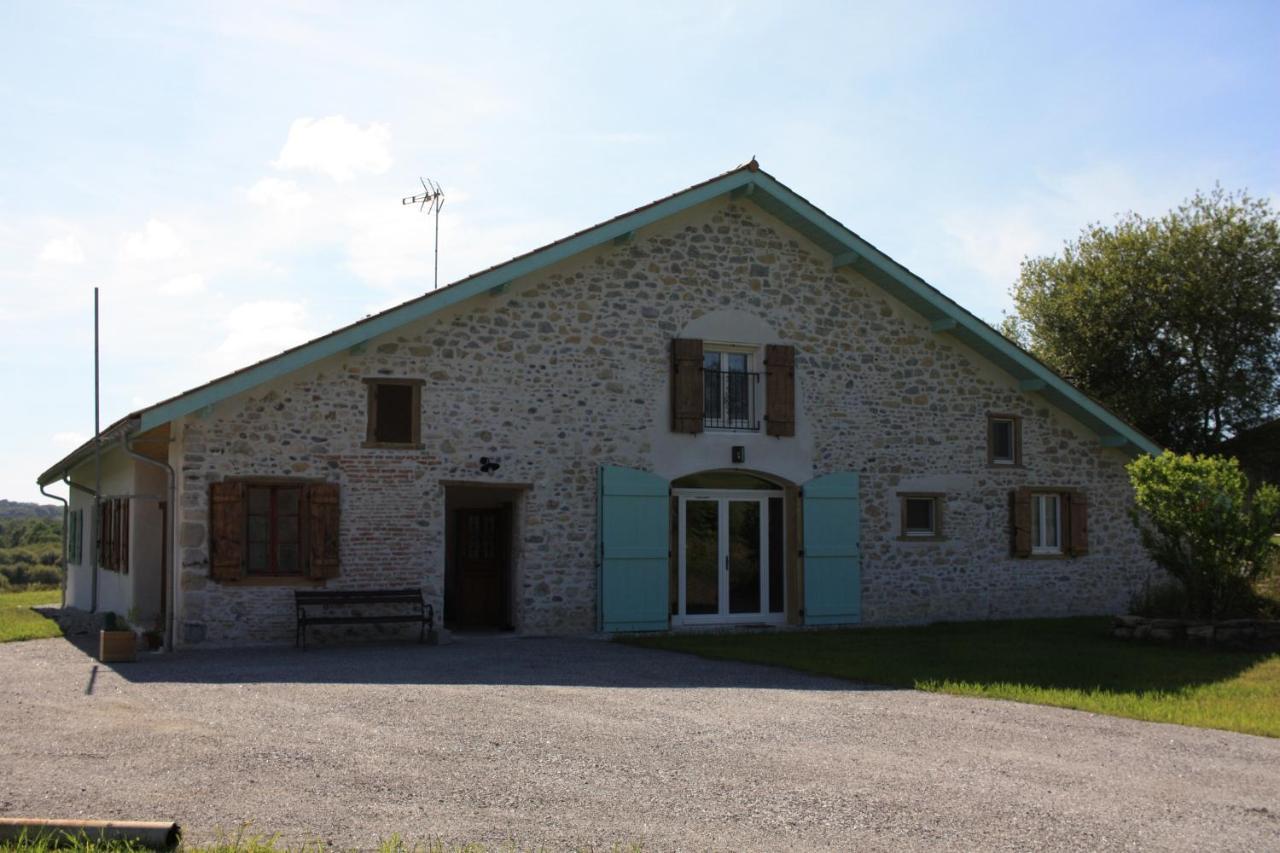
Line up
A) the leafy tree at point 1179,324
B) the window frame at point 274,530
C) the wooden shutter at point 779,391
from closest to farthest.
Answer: the window frame at point 274,530 → the wooden shutter at point 779,391 → the leafy tree at point 1179,324

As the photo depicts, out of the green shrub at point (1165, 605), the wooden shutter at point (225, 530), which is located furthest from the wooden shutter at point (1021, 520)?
the wooden shutter at point (225, 530)

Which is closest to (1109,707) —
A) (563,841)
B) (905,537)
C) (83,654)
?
(563,841)

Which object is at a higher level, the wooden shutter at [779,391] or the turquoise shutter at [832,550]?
the wooden shutter at [779,391]

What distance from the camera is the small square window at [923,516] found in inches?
685

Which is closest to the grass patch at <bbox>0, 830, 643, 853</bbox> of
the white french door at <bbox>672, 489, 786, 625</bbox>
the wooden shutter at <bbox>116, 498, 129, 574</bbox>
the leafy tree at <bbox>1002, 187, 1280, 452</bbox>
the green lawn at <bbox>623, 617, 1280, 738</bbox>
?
the green lawn at <bbox>623, 617, 1280, 738</bbox>

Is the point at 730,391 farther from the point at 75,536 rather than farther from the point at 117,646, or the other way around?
the point at 75,536

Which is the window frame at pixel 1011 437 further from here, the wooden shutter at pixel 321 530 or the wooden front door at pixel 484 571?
the wooden shutter at pixel 321 530

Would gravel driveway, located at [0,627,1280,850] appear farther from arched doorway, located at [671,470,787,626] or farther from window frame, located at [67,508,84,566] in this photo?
window frame, located at [67,508,84,566]

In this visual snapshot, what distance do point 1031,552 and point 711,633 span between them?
5596 mm

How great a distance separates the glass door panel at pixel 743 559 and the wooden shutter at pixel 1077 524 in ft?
17.0

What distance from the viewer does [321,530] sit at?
45.3 ft

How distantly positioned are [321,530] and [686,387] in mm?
4950

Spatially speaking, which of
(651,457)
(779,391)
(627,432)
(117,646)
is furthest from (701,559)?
(117,646)

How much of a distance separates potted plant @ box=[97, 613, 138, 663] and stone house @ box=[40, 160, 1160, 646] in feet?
3.56
